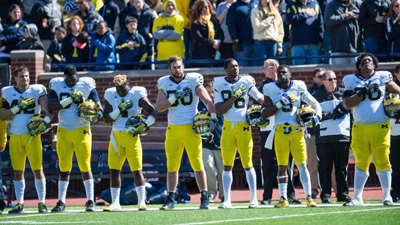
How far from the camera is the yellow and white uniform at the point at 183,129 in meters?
9.41

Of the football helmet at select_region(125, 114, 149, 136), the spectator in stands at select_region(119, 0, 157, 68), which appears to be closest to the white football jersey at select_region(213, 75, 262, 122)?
the football helmet at select_region(125, 114, 149, 136)

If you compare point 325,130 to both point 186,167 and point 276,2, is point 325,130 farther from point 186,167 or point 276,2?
point 276,2

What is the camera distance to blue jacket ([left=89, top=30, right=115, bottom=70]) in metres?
13.6

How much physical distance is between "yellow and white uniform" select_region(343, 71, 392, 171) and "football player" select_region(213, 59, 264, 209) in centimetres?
142

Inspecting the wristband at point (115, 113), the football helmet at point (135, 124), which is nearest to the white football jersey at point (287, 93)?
the football helmet at point (135, 124)

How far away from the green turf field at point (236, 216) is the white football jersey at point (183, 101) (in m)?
1.26

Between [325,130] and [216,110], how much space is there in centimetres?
180

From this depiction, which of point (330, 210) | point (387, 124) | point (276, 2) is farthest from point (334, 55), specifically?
point (330, 210)

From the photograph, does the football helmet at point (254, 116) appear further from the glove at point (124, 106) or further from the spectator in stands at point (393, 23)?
the spectator in stands at point (393, 23)

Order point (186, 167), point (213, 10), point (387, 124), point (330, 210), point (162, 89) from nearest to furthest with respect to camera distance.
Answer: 1. point (330, 210)
2. point (387, 124)
3. point (162, 89)
4. point (186, 167)
5. point (213, 10)

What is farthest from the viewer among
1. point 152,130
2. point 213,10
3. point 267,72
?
point 213,10

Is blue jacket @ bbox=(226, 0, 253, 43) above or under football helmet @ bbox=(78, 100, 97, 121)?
above

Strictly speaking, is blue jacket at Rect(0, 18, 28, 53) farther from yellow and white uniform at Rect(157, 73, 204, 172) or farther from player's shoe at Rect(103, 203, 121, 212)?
player's shoe at Rect(103, 203, 121, 212)

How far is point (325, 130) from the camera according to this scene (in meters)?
10.2
